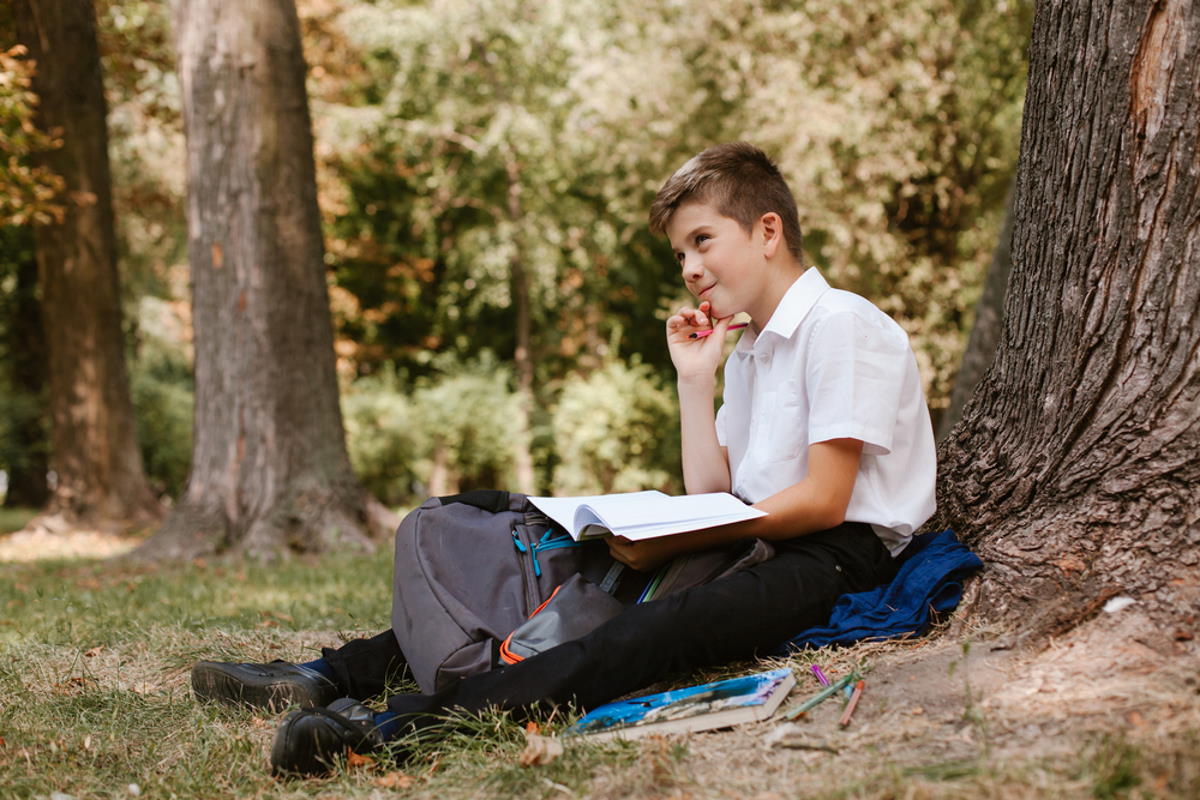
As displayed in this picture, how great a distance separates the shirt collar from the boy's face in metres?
0.12

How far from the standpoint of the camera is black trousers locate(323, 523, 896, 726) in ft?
7.67

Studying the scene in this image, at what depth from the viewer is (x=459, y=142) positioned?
17531 mm

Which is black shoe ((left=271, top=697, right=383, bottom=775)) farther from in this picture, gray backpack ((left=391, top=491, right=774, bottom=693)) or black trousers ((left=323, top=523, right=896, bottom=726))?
gray backpack ((left=391, top=491, right=774, bottom=693))

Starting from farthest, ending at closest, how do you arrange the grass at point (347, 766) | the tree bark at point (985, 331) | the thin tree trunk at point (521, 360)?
1. the thin tree trunk at point (521, 360)
2. the tree bark at point (985, 331)
3. the grass at point (347, 766)

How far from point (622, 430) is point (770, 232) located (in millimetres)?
12798

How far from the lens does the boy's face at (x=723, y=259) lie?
9.76ft

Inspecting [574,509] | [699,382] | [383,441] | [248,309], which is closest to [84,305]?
[248,309]

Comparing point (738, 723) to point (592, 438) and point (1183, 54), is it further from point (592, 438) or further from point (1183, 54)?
point (592, 438)

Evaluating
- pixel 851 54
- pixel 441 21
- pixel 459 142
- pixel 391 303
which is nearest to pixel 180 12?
pixel 851 54

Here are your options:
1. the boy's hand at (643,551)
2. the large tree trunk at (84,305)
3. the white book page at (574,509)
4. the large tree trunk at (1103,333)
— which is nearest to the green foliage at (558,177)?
the large tree trunk at (84,305)

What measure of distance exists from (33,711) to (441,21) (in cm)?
1462

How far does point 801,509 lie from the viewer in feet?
8.59

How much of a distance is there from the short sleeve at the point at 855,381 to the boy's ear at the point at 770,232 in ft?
1.24

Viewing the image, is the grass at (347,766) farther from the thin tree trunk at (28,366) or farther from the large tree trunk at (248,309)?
the thin tree trunk at (28,366)
